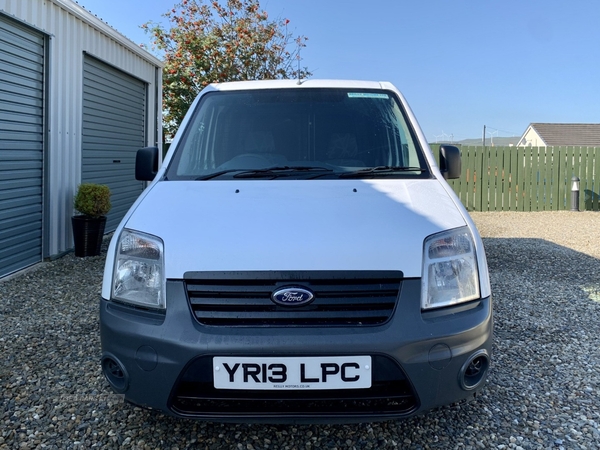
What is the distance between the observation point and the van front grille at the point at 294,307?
7.22 feet

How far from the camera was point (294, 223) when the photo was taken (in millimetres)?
2412

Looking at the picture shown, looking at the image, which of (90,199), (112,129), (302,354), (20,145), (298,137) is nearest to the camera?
(302,354)

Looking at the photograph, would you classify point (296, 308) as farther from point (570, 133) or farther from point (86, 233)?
point (570, 133)

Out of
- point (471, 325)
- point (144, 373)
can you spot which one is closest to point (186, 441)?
point (144, 373)

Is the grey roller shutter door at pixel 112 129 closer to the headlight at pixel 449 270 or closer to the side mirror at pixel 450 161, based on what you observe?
the side mirror at pixel 450 161

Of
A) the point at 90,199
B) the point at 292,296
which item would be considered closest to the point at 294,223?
the point at 292,296

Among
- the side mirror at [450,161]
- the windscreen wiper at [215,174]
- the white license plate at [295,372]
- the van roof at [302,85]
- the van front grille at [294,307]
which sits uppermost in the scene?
the van roof at [302,85]

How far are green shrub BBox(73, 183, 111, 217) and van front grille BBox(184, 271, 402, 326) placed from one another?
5.75 meters

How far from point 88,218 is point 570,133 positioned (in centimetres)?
3600

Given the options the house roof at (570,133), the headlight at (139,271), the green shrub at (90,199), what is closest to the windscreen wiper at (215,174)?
the headlight at (139,271)

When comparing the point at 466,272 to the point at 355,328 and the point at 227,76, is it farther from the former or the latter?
the point at 227,76

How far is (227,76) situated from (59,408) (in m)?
13.8

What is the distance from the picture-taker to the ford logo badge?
2.19 m

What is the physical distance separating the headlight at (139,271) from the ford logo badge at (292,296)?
1.59ft
